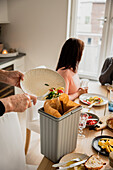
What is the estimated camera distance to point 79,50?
1.73 m

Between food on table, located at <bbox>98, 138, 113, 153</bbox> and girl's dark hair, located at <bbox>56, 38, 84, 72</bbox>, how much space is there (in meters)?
0.94

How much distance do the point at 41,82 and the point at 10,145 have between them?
471mm

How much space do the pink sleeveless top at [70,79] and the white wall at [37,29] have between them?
3.69 ft

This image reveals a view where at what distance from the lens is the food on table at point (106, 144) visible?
0.89 m

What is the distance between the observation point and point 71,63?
5.80ft

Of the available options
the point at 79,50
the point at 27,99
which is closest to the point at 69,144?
the point at 27,99

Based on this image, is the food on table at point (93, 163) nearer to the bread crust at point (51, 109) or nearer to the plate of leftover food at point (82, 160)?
the plate of leftover food at point (82, 160)

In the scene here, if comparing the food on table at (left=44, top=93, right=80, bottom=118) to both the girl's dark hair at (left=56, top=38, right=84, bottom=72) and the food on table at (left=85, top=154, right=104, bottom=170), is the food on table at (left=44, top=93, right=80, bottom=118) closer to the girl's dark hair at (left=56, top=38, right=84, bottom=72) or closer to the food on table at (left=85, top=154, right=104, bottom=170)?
the food on table at (left=85, top=154, right=104, bottom=170)

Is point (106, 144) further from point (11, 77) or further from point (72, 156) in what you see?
point (11, 77)

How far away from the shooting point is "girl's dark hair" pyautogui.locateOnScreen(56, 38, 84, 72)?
1.73 meters

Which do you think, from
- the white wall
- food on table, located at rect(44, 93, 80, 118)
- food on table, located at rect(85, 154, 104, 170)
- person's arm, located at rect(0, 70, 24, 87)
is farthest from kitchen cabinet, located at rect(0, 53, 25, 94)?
food on table, located at rect(85, 154, 104, 170)

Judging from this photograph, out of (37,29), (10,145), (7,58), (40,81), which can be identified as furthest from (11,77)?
(37,29)

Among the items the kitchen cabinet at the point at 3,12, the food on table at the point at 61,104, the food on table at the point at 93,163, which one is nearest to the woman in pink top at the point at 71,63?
the food on table at the point at 61,104

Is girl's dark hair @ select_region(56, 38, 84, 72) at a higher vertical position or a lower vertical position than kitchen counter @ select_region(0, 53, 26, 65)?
higher
